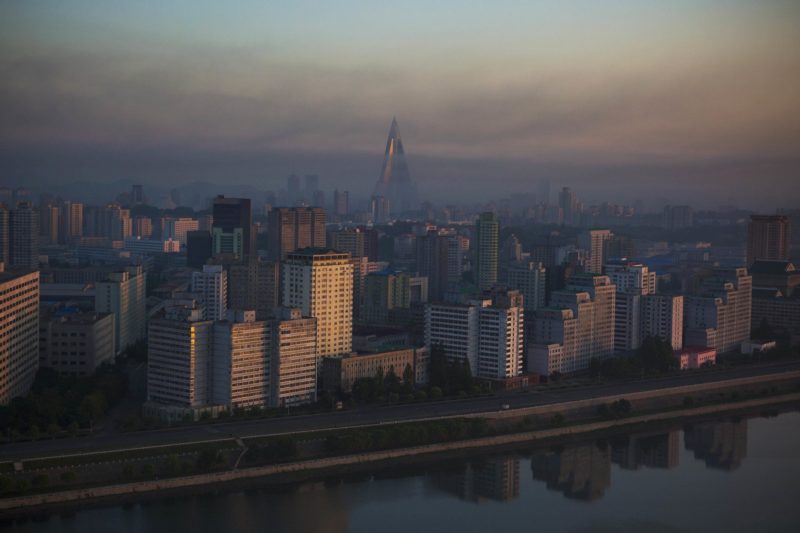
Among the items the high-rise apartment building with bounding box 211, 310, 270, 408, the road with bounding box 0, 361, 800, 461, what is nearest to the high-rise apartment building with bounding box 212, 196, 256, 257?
the road with bounding box 0, 361, 800, 461

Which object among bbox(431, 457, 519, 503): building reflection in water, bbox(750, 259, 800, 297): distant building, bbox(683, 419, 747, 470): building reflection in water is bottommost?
bbox(431, 457, 519, 503): building reflection in water

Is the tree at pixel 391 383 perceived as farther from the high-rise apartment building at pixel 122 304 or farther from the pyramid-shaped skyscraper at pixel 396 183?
the pyramid-shaped skyscraper at pixel 396 183

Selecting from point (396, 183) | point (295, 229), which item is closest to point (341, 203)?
point (396, 183)

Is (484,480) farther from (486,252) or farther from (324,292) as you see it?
(486,252)

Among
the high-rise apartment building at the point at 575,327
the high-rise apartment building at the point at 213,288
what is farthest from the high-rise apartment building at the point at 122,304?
the high-rise apartment building at the point at 575,327

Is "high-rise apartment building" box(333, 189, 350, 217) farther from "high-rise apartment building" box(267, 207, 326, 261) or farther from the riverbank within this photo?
the riverbank
